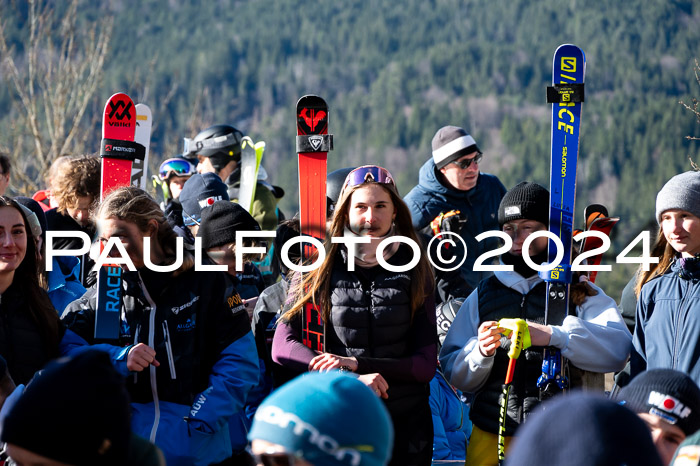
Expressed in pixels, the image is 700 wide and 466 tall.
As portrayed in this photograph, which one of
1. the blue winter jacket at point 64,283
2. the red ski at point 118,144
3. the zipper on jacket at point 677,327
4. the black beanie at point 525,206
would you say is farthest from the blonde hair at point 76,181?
the zipper on jacket at point 677,327

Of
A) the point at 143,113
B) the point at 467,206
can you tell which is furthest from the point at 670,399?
the point at 143,113

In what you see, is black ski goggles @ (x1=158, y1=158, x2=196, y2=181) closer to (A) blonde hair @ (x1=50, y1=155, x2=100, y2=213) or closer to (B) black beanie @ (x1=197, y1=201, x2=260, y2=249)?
(A) blonde hair @ (x1=50, y1=155, x2=100, y2=213)

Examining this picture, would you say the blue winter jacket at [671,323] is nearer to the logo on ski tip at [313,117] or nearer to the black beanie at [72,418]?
the logo on ski tip at [313,117]

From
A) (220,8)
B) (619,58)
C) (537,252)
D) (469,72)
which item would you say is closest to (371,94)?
(469,72)

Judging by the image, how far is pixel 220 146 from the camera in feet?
22.9

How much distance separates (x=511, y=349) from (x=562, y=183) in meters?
1.08

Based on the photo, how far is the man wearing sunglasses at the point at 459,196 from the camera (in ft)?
18.7

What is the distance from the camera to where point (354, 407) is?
2.05m

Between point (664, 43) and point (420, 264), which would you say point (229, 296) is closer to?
point (420, 264)

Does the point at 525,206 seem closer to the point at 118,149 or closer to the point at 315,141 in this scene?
the point at 315,141

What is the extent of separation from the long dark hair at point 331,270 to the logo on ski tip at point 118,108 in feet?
5.51

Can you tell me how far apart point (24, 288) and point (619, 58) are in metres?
108

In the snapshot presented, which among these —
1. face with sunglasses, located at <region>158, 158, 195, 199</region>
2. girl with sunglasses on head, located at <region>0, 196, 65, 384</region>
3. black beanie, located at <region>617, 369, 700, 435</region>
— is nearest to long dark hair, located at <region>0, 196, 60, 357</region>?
girl with sunglasses on head, located at <region>0, 196, 65, 384</region>

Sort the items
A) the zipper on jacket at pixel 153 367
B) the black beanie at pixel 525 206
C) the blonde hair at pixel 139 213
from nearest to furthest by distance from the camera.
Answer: the zipper on jacket at pixel 153 367, the blonde hair at pixel 139 213, the black beanie at pixel 525 206
